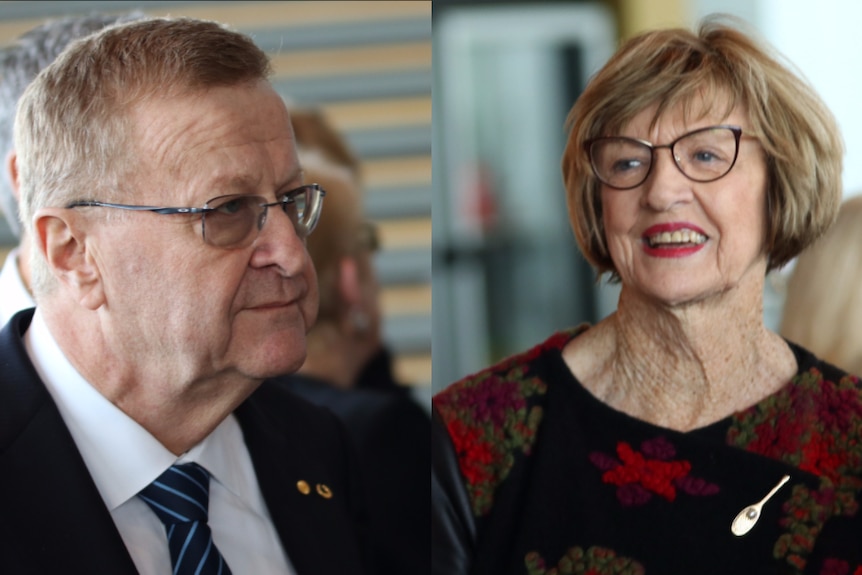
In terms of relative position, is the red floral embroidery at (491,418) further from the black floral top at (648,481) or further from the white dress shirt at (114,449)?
the white dress shirt at (114,449)

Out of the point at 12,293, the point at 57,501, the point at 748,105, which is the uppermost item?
the point at 748,105

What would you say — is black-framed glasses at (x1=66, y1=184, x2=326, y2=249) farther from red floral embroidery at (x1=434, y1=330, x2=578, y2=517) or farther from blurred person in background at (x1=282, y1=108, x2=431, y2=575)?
blurred person in background at (x1=282, y1=108, x2=431, y2=575)

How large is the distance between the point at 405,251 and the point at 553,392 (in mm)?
960

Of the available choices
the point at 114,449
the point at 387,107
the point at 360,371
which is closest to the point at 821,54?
the point at 387,107

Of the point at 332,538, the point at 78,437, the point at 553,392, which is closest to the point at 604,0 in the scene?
the point at 553,392

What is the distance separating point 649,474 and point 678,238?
1.30ft

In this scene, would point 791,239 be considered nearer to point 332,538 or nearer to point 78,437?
point 332,538

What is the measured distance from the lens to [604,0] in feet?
7.19

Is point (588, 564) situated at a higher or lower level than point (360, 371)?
lower

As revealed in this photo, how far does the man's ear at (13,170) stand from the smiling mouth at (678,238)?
1.01m

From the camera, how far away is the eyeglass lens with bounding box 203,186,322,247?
1526 millimetres

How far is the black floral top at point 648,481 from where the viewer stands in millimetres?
1654

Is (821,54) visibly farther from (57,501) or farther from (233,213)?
(57,501)

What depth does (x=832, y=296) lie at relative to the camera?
5.82 feet
